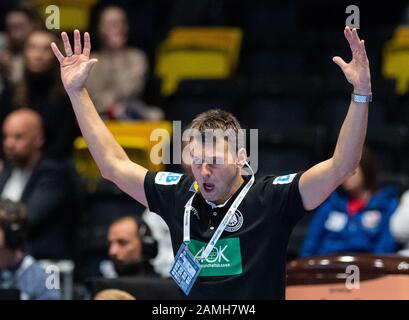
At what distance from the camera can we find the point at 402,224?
594 centimetres

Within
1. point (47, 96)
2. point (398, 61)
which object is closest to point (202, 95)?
point (47, 96)

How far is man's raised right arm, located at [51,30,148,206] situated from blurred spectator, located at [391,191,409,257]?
8.06 feet

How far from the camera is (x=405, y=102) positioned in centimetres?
766

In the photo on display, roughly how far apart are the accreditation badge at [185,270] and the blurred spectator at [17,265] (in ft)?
5.77

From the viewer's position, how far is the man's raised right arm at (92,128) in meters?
3.82

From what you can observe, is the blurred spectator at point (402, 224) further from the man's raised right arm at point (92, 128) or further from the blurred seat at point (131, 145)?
the man's raised right arm at point (92, 128)

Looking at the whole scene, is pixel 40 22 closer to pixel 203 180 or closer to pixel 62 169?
pixel 62 169

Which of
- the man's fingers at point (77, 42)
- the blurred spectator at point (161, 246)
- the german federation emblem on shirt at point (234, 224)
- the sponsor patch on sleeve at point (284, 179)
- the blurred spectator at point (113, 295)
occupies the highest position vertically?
the man's fingers at point (77, 42)

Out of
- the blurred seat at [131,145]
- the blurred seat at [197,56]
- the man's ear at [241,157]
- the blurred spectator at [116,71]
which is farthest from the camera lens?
the blurred seat at [197,56]

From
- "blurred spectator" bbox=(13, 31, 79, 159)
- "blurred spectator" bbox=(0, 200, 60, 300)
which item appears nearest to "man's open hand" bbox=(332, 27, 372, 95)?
"blurred spectator" bbox=(0, 200, 60, 300)

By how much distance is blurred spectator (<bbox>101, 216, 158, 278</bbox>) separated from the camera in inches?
218

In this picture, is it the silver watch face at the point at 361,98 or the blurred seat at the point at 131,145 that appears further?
the blurred seat at the point at 131,145

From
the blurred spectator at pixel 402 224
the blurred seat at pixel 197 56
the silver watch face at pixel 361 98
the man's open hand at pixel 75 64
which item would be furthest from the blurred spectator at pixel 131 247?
the blurred seat at pixel 197 56

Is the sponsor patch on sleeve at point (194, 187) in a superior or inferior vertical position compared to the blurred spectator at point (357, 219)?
superior
